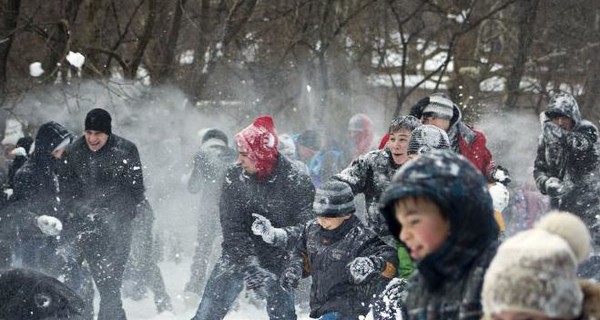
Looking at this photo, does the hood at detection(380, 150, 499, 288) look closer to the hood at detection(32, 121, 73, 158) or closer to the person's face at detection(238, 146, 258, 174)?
the person's face at detection(238, 146, 258, 174)

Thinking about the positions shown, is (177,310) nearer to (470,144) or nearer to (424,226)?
(470,144)

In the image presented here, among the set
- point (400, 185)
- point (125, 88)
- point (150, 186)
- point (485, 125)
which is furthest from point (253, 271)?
point (485, 125)

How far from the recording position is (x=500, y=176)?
5.77 meters

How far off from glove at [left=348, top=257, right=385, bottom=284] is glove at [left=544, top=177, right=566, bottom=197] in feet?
8.59

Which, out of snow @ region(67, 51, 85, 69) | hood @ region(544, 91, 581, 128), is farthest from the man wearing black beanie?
snow @ region(67, 51, 85, 69)

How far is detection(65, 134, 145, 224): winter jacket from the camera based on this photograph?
689cm

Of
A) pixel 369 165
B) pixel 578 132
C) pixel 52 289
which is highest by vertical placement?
pixel 578 132

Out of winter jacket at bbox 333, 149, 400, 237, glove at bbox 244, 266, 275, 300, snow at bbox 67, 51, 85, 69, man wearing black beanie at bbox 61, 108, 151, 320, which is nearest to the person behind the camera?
winter jacket at bbox 333, 149, 400, 237

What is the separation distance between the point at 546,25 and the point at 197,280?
11.6 meters

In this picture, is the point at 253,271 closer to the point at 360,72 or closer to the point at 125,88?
the point at 125,88

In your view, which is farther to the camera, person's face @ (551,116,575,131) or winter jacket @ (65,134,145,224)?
person's face @ (551,116,575,131)

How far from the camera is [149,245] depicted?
332 inches

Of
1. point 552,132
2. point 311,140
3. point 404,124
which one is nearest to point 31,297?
point 404,124

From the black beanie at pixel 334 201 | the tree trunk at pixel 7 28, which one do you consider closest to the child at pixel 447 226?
the black beanie at pixel 334 201
